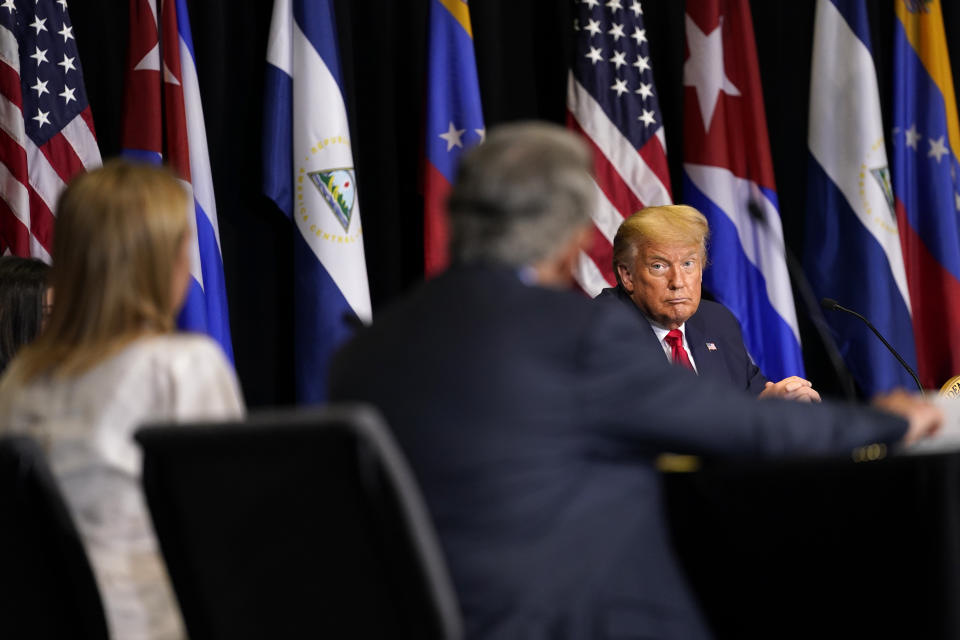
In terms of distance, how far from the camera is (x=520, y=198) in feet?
4.99

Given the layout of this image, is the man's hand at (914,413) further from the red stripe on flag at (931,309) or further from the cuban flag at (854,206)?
the red stripe on flag at (931,309)

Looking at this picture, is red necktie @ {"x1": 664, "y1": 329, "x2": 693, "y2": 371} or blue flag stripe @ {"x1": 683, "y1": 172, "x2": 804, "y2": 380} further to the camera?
blue flag stripe @ {"x1": 683, "y1": 172, "x2": 804, "y2": 380}

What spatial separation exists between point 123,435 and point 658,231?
243cm

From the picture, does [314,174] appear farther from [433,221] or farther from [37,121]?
[37,121]

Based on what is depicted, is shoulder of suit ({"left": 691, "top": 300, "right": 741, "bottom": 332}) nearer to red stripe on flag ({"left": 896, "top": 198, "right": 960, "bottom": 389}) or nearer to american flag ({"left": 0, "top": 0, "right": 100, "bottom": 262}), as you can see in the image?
red stripe on flag ({"left": 896, "top": 198, "right": 960, "bottom": 389})

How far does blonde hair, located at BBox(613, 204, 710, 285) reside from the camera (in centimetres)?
370

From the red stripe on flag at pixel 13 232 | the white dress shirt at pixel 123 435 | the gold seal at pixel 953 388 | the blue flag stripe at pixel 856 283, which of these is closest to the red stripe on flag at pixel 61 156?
the red stripe on flag at pixel 13 232

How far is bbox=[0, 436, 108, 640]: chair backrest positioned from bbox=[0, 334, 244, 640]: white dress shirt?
0.06 m

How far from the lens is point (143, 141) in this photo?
14.0 ft

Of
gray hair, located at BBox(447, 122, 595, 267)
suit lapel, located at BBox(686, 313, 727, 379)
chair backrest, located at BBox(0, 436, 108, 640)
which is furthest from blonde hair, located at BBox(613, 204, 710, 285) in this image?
chair backrest, located at BBox(0, 436, 108, 640)

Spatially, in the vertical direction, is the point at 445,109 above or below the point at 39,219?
above

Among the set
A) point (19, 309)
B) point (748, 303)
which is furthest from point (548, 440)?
point (748, 303)

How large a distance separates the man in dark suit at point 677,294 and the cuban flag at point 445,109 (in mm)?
1084

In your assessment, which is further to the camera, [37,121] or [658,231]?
[37,121]
